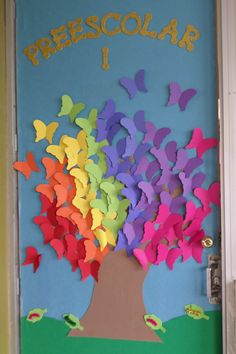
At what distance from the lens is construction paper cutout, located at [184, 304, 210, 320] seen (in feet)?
5.83

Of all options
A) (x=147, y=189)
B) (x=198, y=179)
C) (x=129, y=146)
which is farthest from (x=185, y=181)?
(x=129, y=146)

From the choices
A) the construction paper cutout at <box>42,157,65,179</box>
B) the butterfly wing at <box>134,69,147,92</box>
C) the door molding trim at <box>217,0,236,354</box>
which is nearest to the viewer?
the door molding trim at <box>217,0,236,354</box>

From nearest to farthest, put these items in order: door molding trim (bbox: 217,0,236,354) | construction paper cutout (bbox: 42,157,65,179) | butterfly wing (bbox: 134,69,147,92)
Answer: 1. door molding trim (bbox: 217,0,236,354)
2. butterfly wing (bbox: 134,69,147,92)
3. construction paper cutout (bbox: 42,157,65,179)

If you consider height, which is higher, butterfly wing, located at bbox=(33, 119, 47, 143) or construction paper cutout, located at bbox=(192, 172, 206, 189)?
butterfly wing, located at bbox=(33, 119, 47, 143)

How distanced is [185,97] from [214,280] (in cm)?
75

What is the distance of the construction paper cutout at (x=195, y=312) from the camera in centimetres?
178

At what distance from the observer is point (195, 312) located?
1.79 metres

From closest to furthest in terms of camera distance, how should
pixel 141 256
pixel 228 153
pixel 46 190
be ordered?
1. pixel 228 153
2. pixel 141 256
3. pixel 46 190

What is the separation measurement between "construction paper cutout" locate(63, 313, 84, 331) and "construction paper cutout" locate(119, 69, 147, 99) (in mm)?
981

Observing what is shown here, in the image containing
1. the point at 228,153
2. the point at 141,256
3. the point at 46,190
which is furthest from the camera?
the point at 46,190

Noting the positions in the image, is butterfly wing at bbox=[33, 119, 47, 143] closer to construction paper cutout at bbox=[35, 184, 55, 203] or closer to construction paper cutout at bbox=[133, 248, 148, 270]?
construction paper cutout at bbox=[35, 184, 55, 203]

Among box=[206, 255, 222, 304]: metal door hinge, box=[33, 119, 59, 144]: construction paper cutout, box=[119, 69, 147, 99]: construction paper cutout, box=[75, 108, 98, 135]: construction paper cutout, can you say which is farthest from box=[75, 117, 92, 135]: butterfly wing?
box=[206, 255, 222, 304]: metal door hinge

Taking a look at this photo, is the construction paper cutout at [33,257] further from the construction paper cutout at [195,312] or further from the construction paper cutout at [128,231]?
the construction paper cutout at [195,312]

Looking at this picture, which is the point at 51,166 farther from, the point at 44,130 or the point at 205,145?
the point at 205,145
